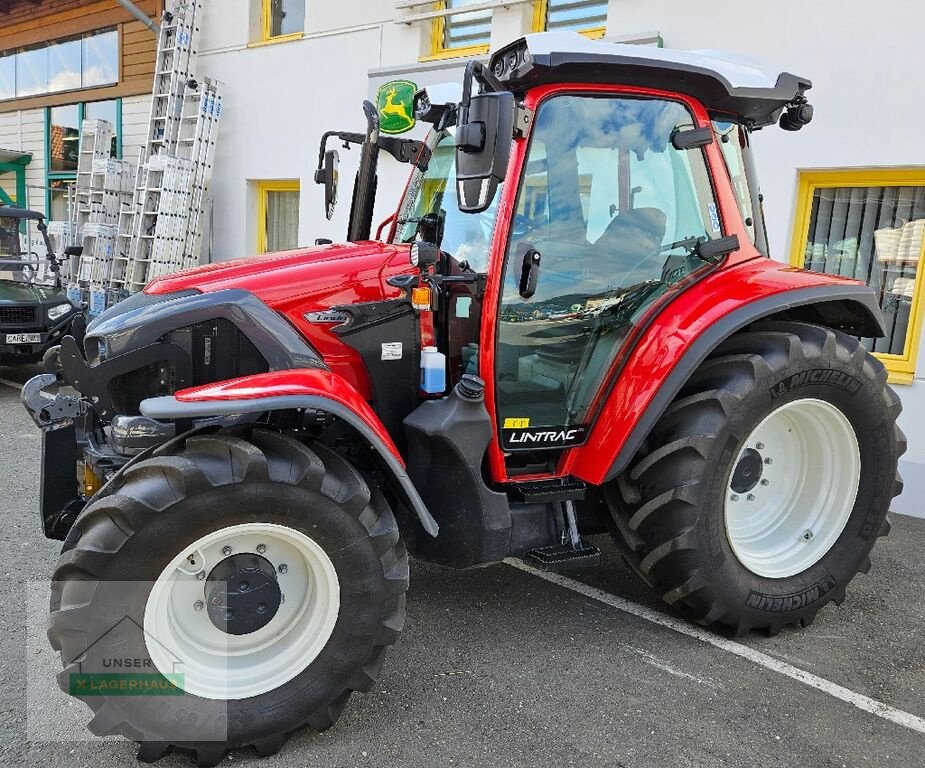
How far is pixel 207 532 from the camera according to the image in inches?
91.2

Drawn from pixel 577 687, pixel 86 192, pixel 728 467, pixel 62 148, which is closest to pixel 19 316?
pixel 86 192

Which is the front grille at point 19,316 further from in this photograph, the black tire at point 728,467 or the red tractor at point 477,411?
the black tire at point 728,467

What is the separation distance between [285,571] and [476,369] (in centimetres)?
110

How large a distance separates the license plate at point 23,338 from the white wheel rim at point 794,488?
727cm

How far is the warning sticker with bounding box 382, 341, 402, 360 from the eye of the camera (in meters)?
2.97

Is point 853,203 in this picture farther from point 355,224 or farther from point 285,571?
point 285,571

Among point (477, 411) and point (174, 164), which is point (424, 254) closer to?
point (477, 411)

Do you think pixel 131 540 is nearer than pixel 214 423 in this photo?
Yes

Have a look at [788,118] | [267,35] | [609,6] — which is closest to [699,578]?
[788,118]

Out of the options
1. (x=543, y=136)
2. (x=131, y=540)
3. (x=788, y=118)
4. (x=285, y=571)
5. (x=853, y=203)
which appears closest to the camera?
(x=131, y=540)

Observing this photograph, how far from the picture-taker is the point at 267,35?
9.12m

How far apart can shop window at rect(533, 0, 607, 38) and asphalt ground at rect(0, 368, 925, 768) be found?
4938mm

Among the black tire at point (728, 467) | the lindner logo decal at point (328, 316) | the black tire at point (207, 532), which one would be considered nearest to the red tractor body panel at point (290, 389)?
the black tire at point (207, 532)

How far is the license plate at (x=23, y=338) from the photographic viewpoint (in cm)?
770
